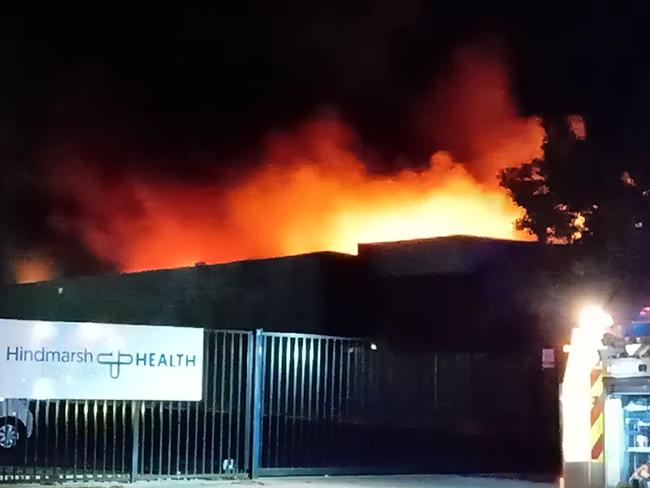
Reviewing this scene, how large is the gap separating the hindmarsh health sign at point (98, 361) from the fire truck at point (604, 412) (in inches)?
226

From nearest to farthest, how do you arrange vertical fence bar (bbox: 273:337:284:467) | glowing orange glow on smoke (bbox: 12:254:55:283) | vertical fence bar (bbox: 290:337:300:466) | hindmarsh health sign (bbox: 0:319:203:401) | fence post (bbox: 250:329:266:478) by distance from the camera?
hindmarsh health sign (bbox: 0:319:203:401), fence post (bbox: 250:329:266:478), vertical fence bar (bbox: 273:337:284:467), vertical fence bar (bbox: 290:337:300:466), glowing orange glow on smoke (bbox: 12:254:55:283)

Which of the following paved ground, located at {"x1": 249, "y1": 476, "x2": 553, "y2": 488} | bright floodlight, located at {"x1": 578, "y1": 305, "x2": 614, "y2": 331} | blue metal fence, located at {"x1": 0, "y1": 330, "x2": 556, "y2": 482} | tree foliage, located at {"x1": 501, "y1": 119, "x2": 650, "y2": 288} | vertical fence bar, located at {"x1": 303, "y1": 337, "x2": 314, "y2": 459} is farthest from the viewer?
tree foliage, located at {"x1": 501, "y1": 119, "x2": 650, "y2": 288}

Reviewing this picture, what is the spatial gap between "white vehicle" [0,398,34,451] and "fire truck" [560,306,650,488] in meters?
7.24

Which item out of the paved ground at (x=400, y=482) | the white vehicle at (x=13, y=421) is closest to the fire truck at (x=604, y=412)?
the paved ground at (x=400, y=482)

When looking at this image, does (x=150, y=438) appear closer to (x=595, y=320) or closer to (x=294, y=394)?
(x=294, y=394)

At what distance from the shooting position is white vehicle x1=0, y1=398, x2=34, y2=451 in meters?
13.8

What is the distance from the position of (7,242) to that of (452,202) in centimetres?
1411

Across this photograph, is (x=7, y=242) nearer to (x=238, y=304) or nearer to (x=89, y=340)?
(x=238, y=304)

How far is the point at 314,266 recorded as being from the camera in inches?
924

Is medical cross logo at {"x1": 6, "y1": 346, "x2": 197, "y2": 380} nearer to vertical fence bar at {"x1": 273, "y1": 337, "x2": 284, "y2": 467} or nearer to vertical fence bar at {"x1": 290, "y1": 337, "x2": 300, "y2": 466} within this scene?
vertical fence bar at {"x1": 273, "y1": 337, "x2": 284, "y2": 467}

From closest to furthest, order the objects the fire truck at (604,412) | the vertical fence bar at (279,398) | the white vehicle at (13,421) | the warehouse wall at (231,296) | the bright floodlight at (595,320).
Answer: the fire truck at (604,412) < the bright floodlight at (595,320) < the white vehicle at (13,421) < the vertical fence bar at (279,398) < the warehouse wall at (231,296)

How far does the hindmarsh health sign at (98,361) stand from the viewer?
12.4 m

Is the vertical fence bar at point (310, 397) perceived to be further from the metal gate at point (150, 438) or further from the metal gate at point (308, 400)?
the metal gate at point (150, 438)

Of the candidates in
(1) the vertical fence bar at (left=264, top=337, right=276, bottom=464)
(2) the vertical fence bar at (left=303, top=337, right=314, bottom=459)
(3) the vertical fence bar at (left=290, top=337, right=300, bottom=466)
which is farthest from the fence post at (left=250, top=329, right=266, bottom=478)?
(2) the vertical fence bar at (left=303, top=337, right=314, bottom=459)
